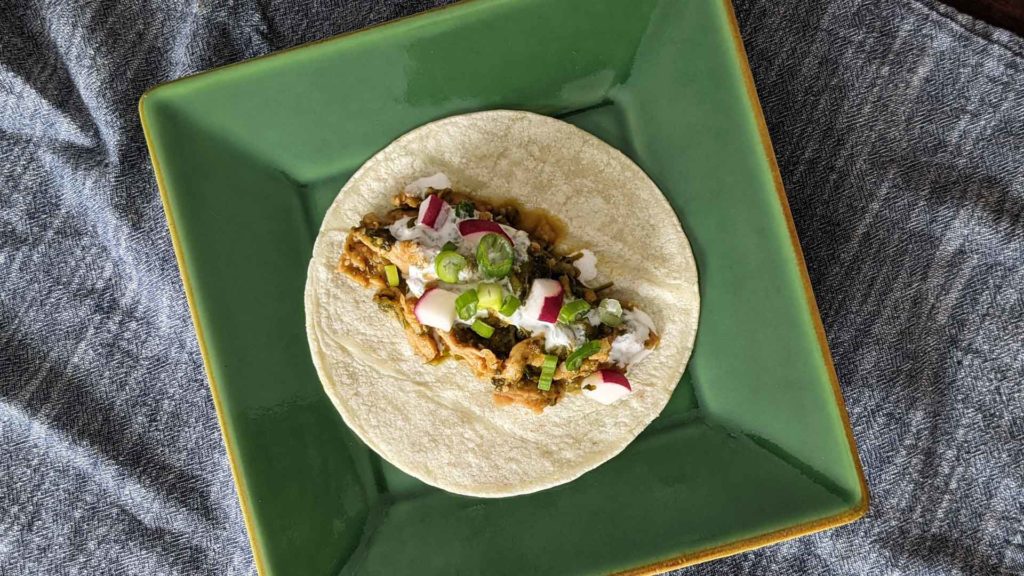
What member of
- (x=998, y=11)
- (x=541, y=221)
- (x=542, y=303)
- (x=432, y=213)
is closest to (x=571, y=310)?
(x=542, y=303)

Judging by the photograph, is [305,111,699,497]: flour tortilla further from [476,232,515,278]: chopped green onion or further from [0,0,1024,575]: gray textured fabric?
[0,0,1024,575]: gray textured fabric

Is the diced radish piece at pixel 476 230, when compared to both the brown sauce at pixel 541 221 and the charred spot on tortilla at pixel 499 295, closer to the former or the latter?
the charred spot on tortilla at pixel 499 295

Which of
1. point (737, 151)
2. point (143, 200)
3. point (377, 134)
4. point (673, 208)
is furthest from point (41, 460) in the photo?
point (737, 151)

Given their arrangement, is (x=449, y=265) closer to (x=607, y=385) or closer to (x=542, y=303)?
(x=542, y=303)

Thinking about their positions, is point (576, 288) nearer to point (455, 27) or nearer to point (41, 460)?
point (455, 27)

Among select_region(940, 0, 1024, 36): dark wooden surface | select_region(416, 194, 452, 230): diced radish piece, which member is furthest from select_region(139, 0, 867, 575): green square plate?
select_region(940, 0, 1024, 36): dark wooden surface

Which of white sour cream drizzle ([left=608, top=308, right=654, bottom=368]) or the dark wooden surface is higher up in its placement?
the dark wooden surface
